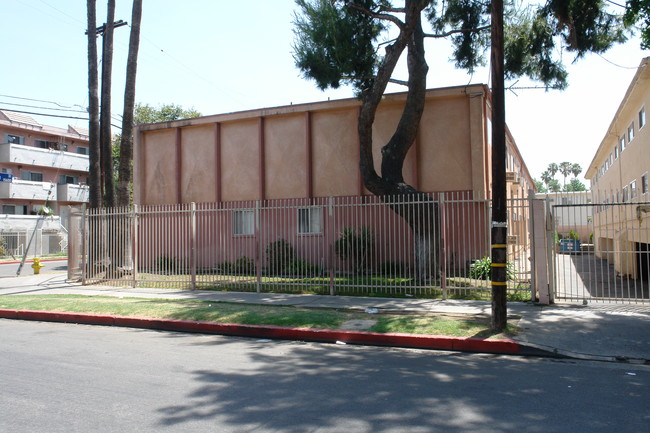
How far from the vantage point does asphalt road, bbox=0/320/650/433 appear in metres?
4.44

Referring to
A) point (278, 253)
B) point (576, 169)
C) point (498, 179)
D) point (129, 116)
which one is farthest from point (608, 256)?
point (576, 169)

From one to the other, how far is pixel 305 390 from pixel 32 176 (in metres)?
42.0

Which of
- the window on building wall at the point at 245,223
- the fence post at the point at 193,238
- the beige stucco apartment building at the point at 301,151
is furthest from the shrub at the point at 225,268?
the beige stucco apartment building at the point at 301,151

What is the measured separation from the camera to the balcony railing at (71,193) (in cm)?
4131

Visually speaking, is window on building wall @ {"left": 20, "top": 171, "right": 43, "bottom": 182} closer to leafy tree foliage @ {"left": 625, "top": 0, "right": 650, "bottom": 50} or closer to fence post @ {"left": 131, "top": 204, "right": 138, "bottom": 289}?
fence post @ {"left": 131, "top": 204, "right": 138, "bottom": 289}

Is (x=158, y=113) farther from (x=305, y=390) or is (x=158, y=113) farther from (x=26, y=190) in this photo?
(x=305, y=390)

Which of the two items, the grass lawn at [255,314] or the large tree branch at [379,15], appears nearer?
the grass lawn at [255,314]

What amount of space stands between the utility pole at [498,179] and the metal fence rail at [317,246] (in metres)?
2.70

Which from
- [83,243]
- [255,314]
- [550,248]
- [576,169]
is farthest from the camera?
[576,169]

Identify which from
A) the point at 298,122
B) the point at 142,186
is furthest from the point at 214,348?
the point at 142,186

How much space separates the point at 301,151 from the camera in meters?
19.0

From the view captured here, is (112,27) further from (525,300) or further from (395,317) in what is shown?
(525,300)

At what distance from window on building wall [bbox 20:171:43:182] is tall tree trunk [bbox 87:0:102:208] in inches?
1060

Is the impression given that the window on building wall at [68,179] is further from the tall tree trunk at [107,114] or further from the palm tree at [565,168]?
the palm tree at [565,168]
